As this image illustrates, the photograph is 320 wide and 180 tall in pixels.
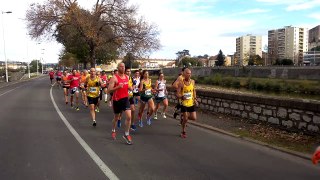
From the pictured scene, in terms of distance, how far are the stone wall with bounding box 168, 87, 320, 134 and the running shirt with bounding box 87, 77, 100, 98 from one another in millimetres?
4423

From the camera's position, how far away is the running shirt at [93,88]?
41.2ft

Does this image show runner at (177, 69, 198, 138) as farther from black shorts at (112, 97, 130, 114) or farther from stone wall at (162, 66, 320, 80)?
stone wall at (162, 66, 320, 80)

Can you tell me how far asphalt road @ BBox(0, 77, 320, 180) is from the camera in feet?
21.7

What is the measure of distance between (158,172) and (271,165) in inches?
82.6

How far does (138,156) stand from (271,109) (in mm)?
4978

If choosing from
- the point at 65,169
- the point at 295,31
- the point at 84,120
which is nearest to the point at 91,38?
the point at 84,120

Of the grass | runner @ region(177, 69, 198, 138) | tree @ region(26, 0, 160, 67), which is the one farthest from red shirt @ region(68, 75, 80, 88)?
tree @ region(26, 0, 160, 67)

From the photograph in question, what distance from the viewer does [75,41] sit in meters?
43.3

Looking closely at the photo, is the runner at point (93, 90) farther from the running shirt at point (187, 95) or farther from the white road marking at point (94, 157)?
the running shirt at point (187, 95)

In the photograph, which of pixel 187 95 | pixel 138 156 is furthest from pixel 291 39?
pixel 138 156

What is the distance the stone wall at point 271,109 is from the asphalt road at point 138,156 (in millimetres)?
1624

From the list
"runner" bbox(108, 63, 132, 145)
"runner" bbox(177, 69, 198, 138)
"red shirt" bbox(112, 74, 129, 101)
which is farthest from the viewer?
"runner" bbox(177, 69, 198, 138)

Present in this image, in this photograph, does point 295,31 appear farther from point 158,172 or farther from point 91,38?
point 158,172

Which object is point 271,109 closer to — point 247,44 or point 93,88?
point 93,88
